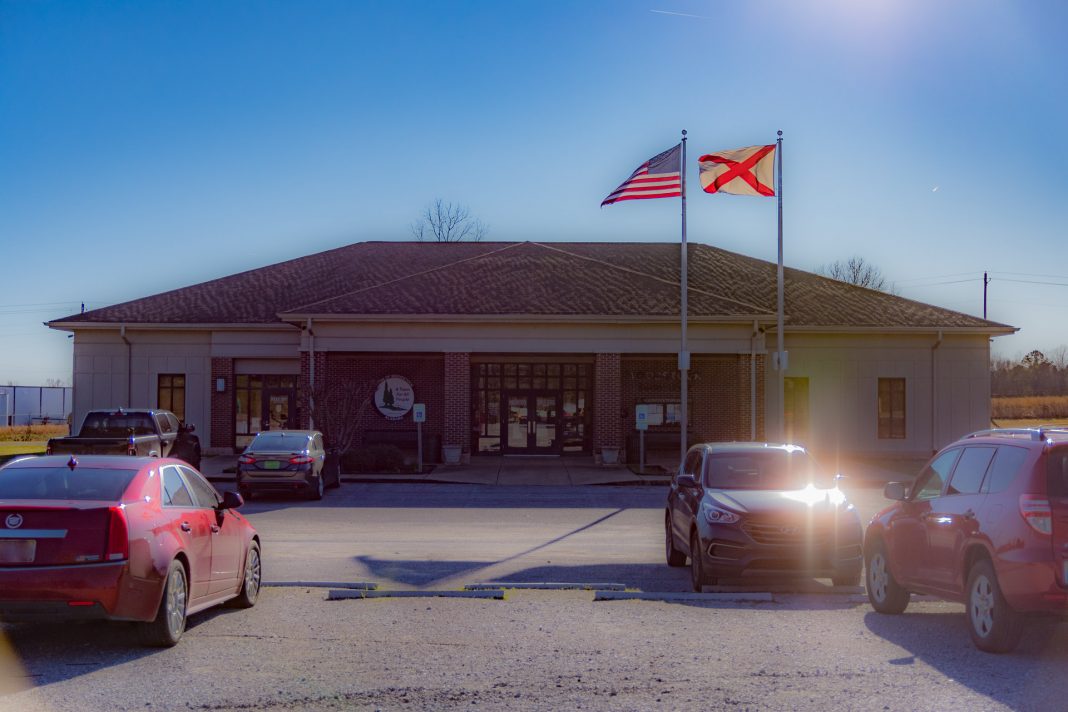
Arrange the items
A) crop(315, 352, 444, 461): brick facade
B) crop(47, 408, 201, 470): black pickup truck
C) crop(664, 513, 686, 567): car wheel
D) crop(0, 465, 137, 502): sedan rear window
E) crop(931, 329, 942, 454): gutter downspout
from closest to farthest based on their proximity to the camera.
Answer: crop(0, 465, 137, 502): sedan rear window < crop(664, 513, 686, 567): car wheel < crop(47, 408, 201, 470): black pickup truck < crop(315, 352, 444, 461): brick facade < crop(931, 329, 942, 454): gutter downspout

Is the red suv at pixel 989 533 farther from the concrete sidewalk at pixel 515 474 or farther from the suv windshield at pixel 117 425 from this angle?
the suv windshield at pixel 117 425

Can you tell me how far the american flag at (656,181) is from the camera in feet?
89.4

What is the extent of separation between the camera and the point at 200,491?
1008 centimetres

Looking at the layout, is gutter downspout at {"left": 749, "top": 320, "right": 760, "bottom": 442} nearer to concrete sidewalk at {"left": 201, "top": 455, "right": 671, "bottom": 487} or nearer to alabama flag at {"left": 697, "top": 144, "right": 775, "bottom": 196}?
concrete sidewalk at {"left": 201, "top": 455, "right": 671, "bottom": 487}

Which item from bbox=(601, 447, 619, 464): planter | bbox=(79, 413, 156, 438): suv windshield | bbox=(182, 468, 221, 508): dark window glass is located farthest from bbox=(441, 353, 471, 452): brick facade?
bbox=(182, 468, 221, 508): dark window glass

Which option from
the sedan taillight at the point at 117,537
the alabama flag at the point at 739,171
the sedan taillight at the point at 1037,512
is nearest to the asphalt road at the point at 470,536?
the sedan taillight at the point at 117,537

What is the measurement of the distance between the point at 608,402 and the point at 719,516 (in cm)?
2084

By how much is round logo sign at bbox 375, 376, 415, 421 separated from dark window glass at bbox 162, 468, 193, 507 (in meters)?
26.8

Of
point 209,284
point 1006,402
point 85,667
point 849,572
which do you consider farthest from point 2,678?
point 1006,402

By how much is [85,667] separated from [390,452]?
23.9 metres

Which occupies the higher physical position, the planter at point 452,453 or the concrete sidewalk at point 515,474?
the planter at point 452,453

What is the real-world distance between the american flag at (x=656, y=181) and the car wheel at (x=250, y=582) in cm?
1767

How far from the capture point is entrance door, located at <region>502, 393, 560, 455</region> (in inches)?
1439

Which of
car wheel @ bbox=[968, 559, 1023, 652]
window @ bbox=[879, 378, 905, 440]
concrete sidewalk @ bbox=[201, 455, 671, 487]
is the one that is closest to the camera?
car wheel @ bbox=[968, 559, 1023, 652]
